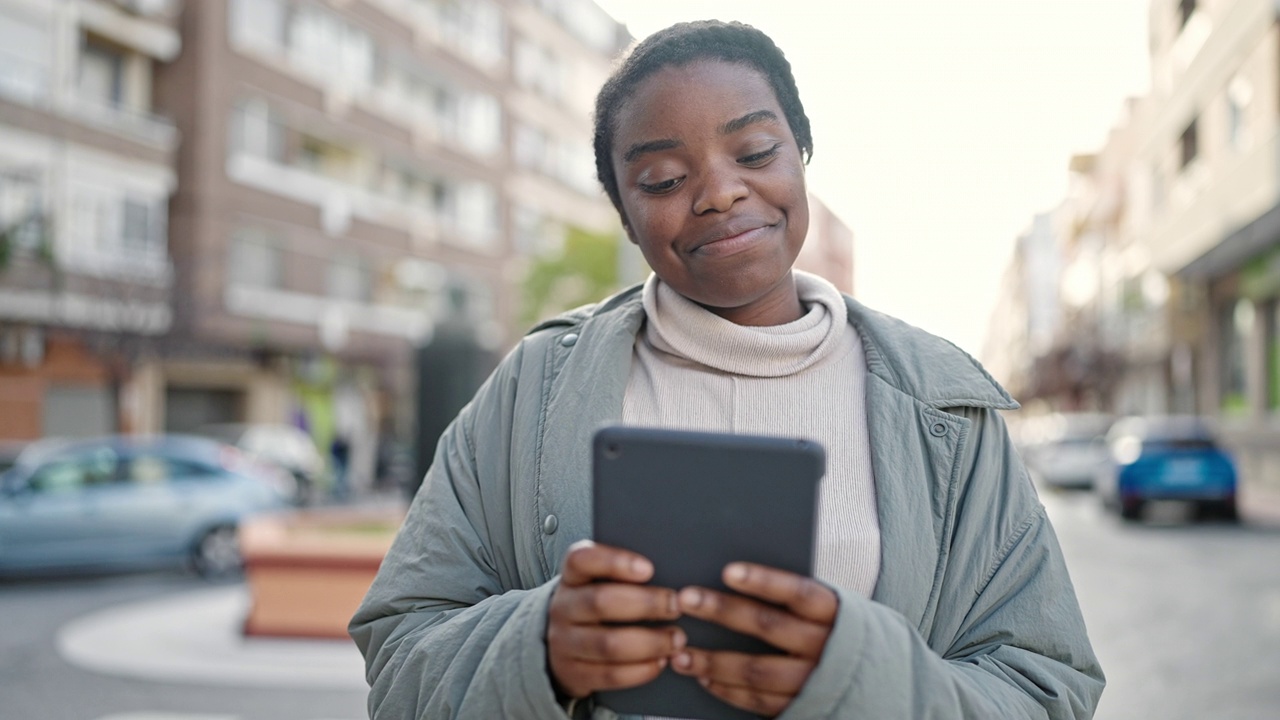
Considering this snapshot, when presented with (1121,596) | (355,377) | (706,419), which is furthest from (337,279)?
(706,419)

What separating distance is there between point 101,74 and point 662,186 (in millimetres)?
25137

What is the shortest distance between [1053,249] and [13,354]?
81.6 m

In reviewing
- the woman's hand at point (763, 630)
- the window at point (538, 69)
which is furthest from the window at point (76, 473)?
the window at point (538, 69)

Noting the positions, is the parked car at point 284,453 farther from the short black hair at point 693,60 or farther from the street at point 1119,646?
the short black hair at point 693,60

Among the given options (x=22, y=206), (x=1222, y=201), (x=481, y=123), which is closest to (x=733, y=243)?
(x=1222, y=201)

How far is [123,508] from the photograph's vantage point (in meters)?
11.8

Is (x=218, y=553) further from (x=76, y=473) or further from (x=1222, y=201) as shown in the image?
(x=1222, y=201)

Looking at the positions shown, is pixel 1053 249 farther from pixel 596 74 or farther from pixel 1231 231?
Answer: pixel 1231 231

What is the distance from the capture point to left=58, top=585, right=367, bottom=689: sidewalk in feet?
22.8

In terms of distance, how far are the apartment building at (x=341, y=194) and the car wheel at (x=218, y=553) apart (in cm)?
967

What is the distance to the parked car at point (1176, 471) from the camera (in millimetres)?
16438

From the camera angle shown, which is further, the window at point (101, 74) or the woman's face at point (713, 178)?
the window at point (101, 74)

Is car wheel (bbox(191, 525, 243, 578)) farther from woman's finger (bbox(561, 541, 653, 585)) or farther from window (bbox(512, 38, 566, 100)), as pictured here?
window (bbox(512, 38, 566, 100))

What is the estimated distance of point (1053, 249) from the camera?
89.7 m
